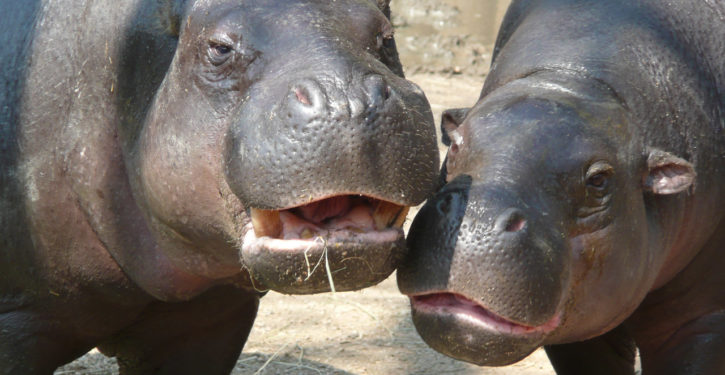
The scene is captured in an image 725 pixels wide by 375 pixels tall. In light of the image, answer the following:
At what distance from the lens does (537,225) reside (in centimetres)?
416

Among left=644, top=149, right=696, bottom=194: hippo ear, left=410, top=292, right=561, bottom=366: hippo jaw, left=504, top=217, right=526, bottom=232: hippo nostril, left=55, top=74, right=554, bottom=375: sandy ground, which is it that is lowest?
left=55, top=74, right=554, bottom=375: sandy ground

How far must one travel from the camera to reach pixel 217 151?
3.89m

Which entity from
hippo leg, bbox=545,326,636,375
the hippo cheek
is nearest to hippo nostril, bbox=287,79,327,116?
the hippo cheek

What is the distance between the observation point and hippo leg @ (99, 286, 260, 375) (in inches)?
197

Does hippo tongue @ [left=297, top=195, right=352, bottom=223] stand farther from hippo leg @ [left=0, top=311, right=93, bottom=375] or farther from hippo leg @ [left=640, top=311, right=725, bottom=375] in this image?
hippo leg @ [left=640, top=311, right=725, bottom=375]

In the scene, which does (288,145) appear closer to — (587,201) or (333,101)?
(333,101)

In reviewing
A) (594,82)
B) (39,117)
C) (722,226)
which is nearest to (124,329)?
(39,117)

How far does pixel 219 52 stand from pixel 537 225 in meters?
1.27

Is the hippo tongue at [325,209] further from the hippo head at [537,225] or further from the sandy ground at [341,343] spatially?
the sandy ground at [341,343]

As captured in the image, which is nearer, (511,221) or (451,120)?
(511,221)

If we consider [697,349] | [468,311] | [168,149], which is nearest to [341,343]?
[697,349]

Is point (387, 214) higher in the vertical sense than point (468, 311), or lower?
higher

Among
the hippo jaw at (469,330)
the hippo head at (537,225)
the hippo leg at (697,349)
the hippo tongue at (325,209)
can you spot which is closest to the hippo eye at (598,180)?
the hippo head at (537,225)

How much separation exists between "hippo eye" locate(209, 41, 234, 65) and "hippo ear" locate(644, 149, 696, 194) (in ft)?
6.04
